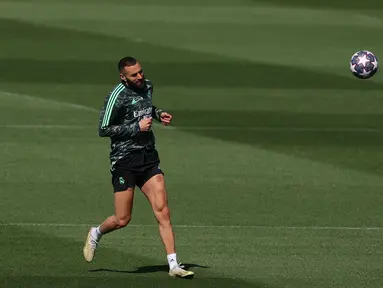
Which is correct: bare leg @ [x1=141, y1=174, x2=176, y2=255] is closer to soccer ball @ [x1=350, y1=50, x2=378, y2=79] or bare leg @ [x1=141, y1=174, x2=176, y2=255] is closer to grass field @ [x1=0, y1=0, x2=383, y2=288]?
grass field @ [x1=0, y1=0, x2=383, y2=288]

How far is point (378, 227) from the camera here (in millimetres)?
15328

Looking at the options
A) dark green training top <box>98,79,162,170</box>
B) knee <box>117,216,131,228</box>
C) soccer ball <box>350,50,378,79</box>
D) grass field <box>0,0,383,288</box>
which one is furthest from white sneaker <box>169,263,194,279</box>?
soccer ball <box>350,50,378,79</box>

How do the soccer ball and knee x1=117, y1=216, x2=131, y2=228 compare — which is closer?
knee x1=117, y1=216, x2=131, y2=228

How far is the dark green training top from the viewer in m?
12.6

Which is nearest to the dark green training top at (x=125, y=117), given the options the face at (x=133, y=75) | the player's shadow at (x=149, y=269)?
the face at (x=133, y=75)

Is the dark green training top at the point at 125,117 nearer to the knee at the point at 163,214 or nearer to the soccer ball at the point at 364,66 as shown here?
the knee at the point at 163,214

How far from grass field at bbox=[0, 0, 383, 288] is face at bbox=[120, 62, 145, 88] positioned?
6.64 feet

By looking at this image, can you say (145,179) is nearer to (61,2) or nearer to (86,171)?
(86,171)

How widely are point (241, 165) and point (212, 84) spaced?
5.04 metres

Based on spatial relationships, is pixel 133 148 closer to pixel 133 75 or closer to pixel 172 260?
pixel 133 75

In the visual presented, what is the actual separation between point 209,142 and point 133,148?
7.72 m

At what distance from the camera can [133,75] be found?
495 inches

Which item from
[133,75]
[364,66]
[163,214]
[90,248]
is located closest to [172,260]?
[163,214]

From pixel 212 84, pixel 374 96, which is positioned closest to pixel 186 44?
pixel 212 84
